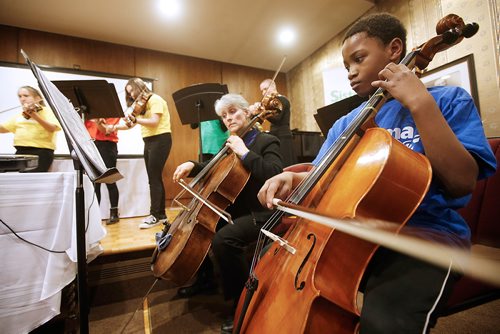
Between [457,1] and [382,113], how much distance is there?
2850mm

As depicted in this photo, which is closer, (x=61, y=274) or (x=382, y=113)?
(x=382, y=113)

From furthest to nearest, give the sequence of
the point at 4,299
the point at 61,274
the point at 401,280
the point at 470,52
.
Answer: the point at 470,52
the point at 61,274
the point at 4,299
the point at 401,280

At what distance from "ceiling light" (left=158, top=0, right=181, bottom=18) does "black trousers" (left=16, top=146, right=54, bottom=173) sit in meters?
2.34

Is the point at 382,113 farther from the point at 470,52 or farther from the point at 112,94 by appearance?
the point at 470,52

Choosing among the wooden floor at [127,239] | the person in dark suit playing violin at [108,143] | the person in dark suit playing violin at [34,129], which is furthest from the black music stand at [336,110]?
the person in dark suit playing violin at [34,129]

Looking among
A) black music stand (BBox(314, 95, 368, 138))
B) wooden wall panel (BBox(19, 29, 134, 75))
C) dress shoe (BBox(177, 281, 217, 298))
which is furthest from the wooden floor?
wooden wall panel (BBox(19, 29, 134, 75))

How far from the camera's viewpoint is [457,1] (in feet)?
8.36

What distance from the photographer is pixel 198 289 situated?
1.86 metres

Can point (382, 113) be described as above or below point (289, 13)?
below

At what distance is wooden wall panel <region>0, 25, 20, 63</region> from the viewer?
3.50 meters

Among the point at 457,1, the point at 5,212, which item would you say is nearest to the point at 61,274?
the point at 5,212

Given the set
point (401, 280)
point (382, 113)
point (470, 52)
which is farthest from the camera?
point (470, 52)

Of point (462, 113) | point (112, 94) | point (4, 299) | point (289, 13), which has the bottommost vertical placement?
point (4, 299)

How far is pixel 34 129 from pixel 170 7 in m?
2.29
